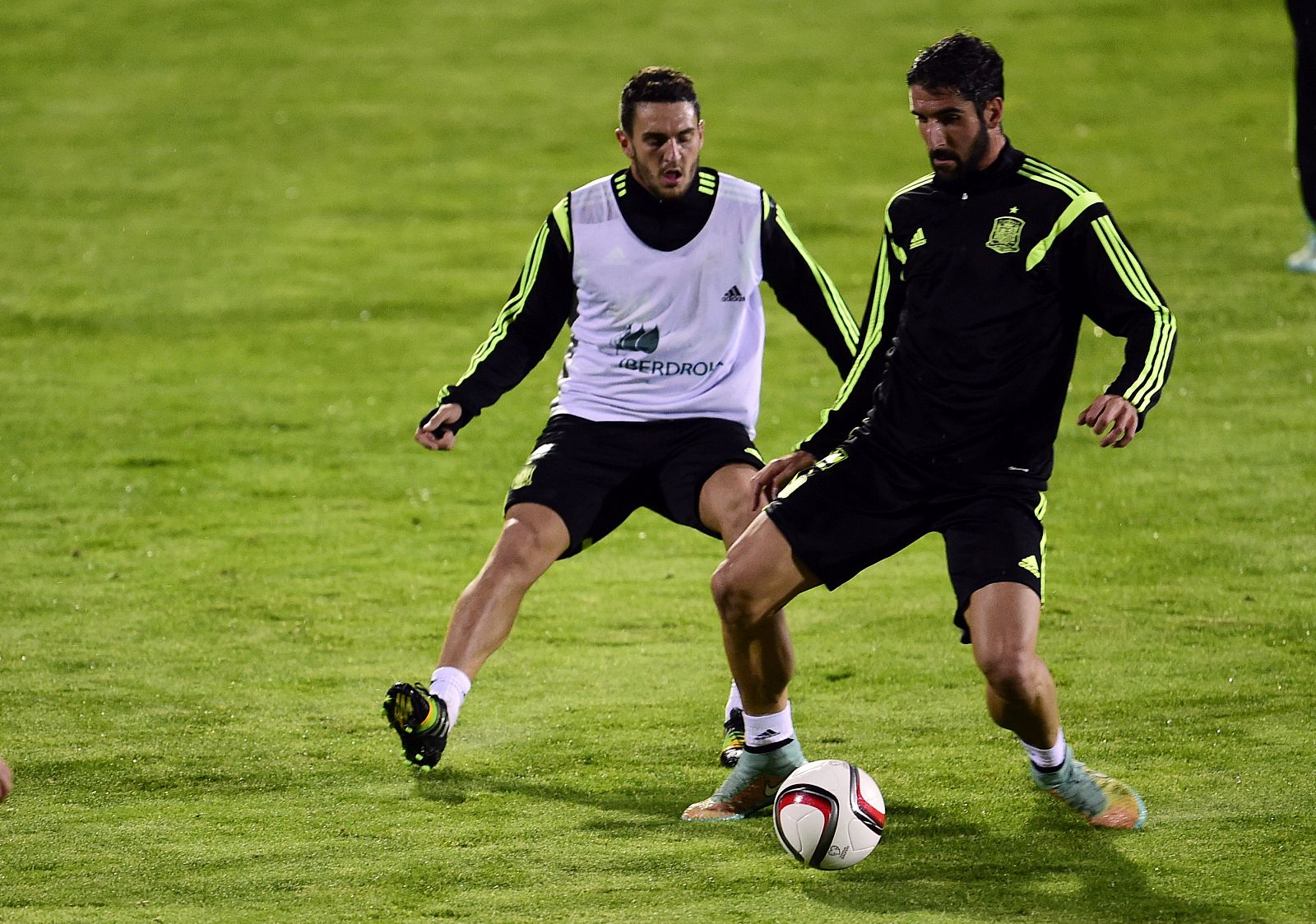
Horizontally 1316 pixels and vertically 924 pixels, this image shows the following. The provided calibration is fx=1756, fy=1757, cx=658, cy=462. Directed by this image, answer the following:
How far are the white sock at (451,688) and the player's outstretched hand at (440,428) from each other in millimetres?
732

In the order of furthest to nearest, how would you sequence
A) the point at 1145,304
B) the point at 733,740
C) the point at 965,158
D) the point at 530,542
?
the point at 733,740
the point at 530,542
the point at 965,158
the point at 1145,304

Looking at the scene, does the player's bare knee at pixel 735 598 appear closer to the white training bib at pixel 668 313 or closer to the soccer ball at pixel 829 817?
the soccer ball at pixel 829 817

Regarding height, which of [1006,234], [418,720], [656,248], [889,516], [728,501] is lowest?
[418,720]

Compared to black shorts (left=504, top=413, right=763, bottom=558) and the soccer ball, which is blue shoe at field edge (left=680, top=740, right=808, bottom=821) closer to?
the soccer ball

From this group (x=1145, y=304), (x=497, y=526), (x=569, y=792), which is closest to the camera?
(x=1145, y=304)

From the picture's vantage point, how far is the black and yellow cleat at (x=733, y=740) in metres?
5.77

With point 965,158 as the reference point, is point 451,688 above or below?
below

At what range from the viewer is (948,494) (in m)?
5.09

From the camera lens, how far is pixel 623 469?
5902 mm

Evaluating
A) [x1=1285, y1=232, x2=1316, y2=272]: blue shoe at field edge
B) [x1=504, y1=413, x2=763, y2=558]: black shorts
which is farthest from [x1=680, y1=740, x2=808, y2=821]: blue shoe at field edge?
[x1=1285, y1=232, x2=1316, y2=272]: blue shoe at field edge

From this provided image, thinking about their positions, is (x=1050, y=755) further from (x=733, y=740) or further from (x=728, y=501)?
(x=728, y=501)

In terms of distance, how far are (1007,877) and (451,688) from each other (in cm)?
177

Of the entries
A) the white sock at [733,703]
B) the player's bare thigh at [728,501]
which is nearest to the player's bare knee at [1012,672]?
the player's bare thigh at [728,501]

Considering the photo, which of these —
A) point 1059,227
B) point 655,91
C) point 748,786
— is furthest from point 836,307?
point 748,786
